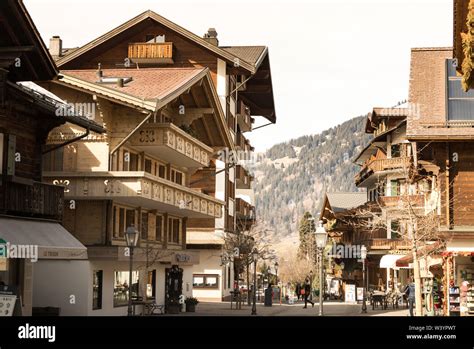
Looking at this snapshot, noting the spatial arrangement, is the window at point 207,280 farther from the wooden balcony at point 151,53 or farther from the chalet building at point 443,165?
the chalet building at point 443,165

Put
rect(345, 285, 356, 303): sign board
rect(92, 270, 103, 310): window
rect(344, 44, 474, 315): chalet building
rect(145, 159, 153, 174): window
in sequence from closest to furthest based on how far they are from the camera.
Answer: rect(344, 44, 474, 315): chalet building < rect(92, 270, 103, 310): window < rect(145, 159, 153, 174): window < rect(345, 285, 356, 303): sign board

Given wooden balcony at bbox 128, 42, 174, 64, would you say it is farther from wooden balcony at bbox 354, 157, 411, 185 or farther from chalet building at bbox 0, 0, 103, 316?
chalet building at bbox 0, 0, 103, 316

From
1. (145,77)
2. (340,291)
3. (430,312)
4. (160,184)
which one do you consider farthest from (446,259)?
(340,291)

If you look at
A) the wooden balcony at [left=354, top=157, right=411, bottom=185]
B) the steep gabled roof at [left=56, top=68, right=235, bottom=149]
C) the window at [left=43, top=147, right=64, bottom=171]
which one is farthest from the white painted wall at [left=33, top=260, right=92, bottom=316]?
the wooden balcony at [left=354, top=157, right=411, bottom=185]

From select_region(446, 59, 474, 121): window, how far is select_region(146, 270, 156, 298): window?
17.0m

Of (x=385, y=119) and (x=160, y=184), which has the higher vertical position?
(x=385, y=119)

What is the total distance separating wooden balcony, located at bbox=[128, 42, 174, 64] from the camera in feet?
183

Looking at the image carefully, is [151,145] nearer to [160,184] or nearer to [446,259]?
[160,184]

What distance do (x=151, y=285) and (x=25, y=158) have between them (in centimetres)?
1759

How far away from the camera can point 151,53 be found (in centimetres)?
5678

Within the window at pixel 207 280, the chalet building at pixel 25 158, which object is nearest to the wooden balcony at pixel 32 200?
the chalet building at pixel 25 158

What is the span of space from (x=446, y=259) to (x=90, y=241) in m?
15.0

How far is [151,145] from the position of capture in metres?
36.7

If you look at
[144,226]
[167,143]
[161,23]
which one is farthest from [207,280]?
[167,143]
